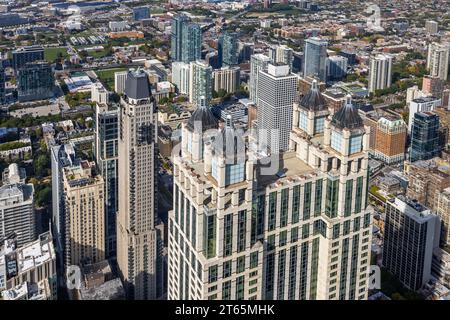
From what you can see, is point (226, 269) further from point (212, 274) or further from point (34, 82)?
point (34, 82)

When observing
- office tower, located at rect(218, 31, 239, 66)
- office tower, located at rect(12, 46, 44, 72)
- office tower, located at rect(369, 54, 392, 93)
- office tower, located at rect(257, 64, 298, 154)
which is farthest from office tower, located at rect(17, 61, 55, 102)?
office tower, located at rect(369, 54, 392, 93)

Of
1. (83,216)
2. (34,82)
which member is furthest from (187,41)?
(83,216)

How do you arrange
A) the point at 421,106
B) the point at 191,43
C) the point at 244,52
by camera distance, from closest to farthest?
1. the point at 421,106
2. the point at 191,43
3. the point at 244,52

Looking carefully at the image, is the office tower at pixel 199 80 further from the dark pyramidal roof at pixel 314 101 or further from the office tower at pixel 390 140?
the dark pyramidal roof at pixel 314 101

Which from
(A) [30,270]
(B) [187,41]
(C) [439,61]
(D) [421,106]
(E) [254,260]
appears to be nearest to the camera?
(E) [254,260]

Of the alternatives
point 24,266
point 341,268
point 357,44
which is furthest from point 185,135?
point 357,44

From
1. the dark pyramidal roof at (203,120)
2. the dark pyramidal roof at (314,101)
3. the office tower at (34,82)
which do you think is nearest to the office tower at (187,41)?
the office tower at (34,82)

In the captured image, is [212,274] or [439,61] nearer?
[212,274]
